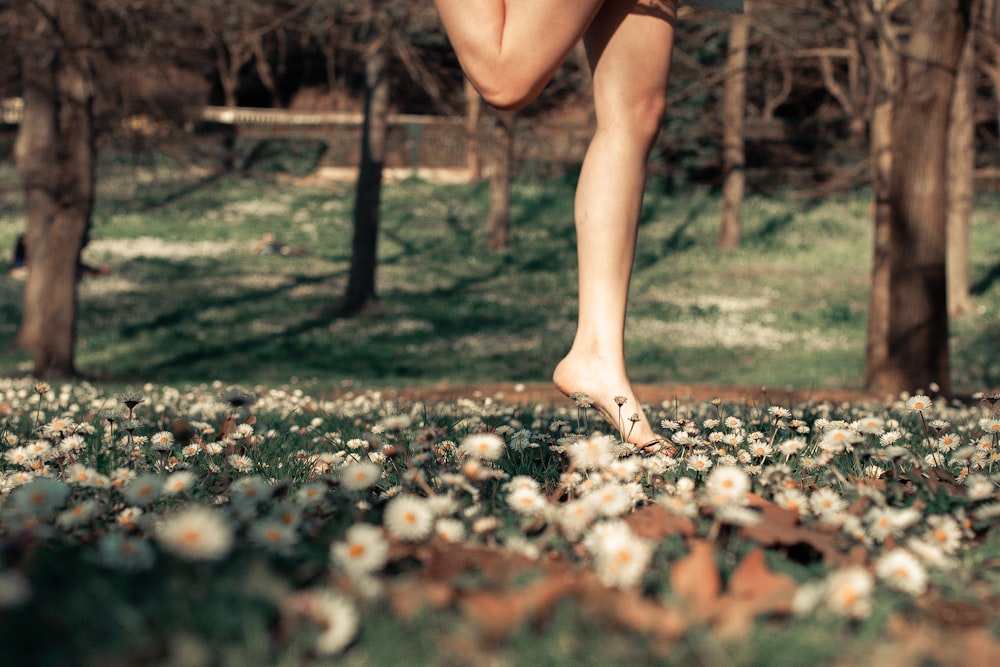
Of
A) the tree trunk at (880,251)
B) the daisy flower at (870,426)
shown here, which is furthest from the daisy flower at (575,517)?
the tree trunk at (880,251)

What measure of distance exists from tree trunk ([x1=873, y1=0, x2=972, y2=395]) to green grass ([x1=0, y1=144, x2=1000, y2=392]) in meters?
4.14

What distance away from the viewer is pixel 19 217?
2883 cm

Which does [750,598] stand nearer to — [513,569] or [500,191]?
[513,569]

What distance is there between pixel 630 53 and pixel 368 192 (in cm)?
1587

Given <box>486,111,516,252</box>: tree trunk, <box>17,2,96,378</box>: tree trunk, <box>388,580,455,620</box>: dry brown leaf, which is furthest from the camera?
<box>486,111,516,252</box>: tree trunk

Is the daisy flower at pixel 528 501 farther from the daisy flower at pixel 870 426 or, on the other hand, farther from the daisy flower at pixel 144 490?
the daisy flower at pixel 870 426

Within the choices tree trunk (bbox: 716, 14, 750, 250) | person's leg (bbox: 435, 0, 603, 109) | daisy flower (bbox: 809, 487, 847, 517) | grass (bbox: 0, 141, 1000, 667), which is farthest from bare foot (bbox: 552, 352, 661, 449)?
tree trunk (bbox: 716, 14, 750, 250)

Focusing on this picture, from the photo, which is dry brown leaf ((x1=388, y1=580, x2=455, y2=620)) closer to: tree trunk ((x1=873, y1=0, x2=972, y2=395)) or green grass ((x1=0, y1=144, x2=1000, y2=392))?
tree trunk ((x1=873, y1=0, x2=972, y2=395))

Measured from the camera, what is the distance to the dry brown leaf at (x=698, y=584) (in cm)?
125

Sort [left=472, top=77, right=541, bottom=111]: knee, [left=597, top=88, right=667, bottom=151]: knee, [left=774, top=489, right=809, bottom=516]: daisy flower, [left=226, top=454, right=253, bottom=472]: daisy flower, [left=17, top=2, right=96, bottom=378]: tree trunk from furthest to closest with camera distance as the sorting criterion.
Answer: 1. [left=17, top=2, right=96, bottom=378]: tree trunk
2. [left=597, top=88, right=667, bottom=151]: knee
3. [left=472, top=77, right=541, bottom=111]: knee
4. [left=226, top=454, right=253, bottom=472]: daisy flower
5. [left=774, top=489, right=809, bottom=516]: daisy flower

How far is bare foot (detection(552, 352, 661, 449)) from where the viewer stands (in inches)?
115

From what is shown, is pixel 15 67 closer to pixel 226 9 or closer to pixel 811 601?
pixel 226 9

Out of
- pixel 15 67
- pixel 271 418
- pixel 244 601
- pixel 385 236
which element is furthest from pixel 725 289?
pixel 244 601

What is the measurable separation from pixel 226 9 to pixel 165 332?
5.55m
